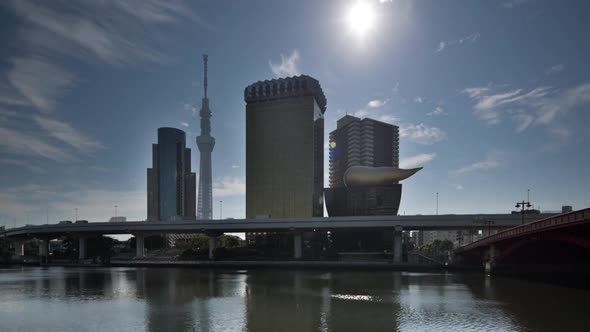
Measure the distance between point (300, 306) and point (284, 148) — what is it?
Result: 511ft

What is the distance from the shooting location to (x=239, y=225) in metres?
93.6

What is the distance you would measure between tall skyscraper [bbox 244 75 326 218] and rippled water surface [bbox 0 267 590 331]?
13288 centimetres

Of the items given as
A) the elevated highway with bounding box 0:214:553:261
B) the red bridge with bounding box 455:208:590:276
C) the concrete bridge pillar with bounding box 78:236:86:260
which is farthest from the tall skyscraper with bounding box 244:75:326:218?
the red bridge with bounding box 455:208:590:276

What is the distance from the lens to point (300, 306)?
33781 millimetres

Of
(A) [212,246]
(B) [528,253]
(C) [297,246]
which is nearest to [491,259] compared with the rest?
(B) [528,253]

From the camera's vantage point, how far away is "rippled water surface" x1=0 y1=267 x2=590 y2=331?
26688 mm

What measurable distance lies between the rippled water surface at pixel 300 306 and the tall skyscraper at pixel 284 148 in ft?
436

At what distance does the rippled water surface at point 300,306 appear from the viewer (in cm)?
2669

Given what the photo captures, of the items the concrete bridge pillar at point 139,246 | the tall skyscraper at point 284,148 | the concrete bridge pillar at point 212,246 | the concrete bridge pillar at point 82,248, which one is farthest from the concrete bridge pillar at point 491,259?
the tall skyscraper at point 284,148

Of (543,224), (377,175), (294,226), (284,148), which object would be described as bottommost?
(294,226)

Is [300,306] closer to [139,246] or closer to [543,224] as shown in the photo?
[543,224]

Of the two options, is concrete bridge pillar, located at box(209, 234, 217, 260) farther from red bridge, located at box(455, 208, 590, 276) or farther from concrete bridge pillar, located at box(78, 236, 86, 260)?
red bridge, located at box(455, 208, 590, 276)

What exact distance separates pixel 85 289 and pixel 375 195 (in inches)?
3744

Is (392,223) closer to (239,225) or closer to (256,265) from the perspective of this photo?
(256,265)
